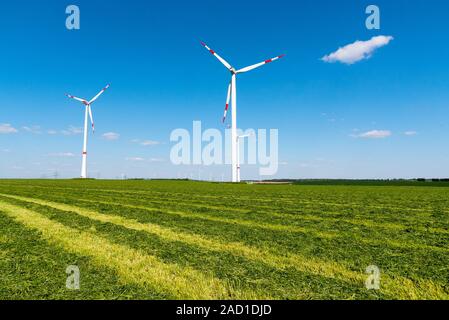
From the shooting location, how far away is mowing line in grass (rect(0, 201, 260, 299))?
5996 millimetres

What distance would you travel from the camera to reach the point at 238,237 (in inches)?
425

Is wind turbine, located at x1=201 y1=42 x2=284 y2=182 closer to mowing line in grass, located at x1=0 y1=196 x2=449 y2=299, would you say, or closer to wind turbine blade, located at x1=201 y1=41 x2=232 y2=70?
wind turbine blade, located at x1=201 y1=41 x2=232 y2=70

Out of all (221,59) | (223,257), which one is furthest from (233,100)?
(223,257)

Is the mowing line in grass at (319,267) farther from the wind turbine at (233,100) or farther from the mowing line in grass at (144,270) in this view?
the wind turbine at (233,100)

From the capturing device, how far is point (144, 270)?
725 centimetres

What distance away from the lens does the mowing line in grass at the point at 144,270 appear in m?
6.00

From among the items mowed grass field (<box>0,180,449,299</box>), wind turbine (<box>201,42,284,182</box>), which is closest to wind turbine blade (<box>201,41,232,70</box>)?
wind turbine (<box>201,42,284,182</box>)

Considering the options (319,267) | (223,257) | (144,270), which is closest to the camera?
(144,270)

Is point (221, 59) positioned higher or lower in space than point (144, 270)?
higher

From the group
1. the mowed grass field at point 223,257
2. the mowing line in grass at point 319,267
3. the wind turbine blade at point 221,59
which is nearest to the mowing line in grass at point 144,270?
the mowed grass field at point 223,257

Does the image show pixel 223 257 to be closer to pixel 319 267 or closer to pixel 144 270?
pixel 144 270

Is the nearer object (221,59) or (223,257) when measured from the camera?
(223,257)

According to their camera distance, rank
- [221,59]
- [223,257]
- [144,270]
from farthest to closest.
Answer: [221,59], [223,257], [144,270]
